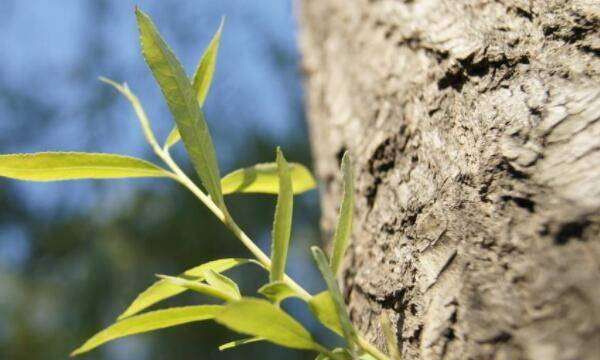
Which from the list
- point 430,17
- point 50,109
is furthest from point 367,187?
point 50,109

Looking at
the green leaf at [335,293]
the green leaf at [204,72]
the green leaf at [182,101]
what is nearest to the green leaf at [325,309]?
the green leaf at [335,293]

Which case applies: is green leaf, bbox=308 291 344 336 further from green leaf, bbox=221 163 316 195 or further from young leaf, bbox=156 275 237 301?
green leaf, bbox=221 163 316 195

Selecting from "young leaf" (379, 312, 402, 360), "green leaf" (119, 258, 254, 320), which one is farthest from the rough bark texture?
"green leaf" (119, 258, 254, 320)

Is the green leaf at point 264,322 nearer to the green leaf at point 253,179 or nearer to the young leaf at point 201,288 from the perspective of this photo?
the young leaf at point 201,288

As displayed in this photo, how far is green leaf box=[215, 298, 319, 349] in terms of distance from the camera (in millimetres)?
300

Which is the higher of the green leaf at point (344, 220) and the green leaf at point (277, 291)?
the green leaf at point (344, 220)

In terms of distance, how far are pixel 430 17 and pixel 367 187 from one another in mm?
139

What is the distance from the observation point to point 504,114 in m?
0.39

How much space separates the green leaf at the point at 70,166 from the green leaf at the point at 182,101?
2.1 inches

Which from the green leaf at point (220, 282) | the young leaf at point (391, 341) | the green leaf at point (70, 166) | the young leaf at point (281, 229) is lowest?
the young leaf at point (391, 341)

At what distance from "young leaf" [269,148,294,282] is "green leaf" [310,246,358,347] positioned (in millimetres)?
39

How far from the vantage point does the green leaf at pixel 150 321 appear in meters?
0.36

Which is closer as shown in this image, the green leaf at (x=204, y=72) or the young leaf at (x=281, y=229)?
the young leaf at (x=281, y=229)

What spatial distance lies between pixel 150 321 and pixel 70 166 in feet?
0.44
